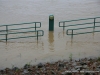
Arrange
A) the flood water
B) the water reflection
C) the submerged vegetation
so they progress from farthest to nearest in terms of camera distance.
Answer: the water reflection, the flood water, the submerged vegetation

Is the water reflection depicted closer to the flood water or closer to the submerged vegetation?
the flood water

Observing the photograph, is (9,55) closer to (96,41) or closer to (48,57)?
(48,57)

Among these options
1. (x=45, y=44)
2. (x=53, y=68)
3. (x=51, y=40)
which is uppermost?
(x=51, y=40)

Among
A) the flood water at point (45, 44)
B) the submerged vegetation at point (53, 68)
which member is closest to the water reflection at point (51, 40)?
the flood water at point (45, 44)

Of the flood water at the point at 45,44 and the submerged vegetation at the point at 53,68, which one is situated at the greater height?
the flood water at the point at 45,44

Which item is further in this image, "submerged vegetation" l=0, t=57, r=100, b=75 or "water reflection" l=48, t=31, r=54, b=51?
"water reflection" l=48, t=31, r=54, b=51

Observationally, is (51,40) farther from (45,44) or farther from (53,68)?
(53,68)

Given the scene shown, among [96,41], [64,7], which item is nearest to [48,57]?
[96,41]

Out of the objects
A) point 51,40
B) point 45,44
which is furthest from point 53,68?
point 51,40

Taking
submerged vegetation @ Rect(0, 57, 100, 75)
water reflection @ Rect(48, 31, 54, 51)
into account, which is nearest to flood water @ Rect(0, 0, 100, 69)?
water reflection @ Rect(48, 31, 54, 51)

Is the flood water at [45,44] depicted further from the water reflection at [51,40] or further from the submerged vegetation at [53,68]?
the submerged vegetation at [53,68]

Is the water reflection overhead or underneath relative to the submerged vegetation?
overhead

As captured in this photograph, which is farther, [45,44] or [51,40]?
[51,40]

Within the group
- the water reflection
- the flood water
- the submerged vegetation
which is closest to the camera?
the submerged vegetation
